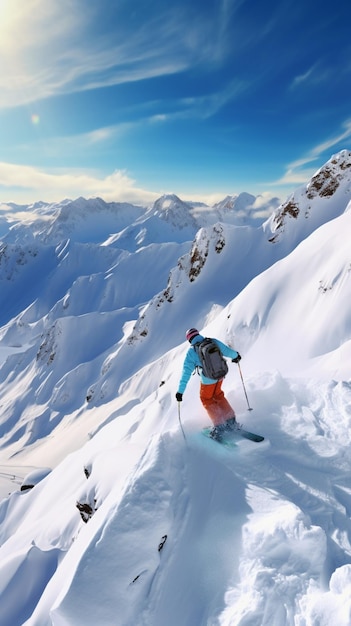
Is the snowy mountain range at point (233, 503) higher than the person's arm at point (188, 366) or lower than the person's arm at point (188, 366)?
lower

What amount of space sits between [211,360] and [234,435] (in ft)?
4.71

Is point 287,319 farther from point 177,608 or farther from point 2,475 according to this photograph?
point 2,475

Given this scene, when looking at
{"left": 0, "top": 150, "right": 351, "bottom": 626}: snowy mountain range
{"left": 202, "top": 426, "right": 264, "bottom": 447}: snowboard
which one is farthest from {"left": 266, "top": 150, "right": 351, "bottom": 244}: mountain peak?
{"left": 202, "top": 426, "right": 264, "bottom": 447}: snowboard

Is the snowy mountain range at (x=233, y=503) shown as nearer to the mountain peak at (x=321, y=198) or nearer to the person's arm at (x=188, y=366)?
the person's arm at (x=188, y=366)

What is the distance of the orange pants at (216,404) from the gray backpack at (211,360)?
30cm

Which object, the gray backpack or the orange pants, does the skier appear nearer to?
the orange pants

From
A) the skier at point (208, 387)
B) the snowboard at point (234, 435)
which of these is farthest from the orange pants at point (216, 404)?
the snowboard at point (234, 435)

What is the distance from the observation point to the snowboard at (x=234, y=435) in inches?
237

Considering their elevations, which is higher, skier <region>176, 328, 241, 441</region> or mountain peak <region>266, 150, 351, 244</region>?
mountain peak <region>266, 150, 351, 244</region>

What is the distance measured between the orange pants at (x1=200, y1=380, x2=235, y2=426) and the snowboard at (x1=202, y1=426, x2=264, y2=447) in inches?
10.7

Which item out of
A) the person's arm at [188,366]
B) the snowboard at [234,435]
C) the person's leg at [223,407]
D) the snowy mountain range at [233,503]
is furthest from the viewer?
the person's arm at [188,366]

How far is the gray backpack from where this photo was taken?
22.3 ft

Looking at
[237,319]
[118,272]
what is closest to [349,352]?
[237,319]

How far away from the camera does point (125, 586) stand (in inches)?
172
